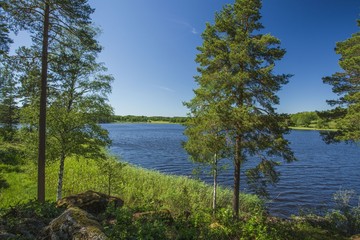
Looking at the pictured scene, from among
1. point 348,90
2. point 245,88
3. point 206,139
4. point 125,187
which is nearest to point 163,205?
point 206,139

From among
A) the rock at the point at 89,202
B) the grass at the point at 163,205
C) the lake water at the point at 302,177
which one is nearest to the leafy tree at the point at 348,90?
the lake water at the point at 302,177

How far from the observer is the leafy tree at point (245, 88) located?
12016mm

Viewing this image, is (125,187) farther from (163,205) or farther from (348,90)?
(348,90)

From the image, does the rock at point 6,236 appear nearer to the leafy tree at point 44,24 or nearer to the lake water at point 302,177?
the leafy tree at point 44,24

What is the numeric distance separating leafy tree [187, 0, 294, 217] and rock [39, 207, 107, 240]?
A: 813cm

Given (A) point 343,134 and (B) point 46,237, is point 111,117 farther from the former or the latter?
(A) point 343,134

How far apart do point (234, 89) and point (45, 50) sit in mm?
9439

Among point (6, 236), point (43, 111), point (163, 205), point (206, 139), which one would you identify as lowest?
point (163, 205)

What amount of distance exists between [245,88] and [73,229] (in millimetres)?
10283

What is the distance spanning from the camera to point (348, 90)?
15609 mm

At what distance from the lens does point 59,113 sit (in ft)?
45.9

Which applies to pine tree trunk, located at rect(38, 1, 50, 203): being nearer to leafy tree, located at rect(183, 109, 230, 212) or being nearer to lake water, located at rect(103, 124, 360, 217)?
leafy tree, located at rect(183, 109, 230, 212)

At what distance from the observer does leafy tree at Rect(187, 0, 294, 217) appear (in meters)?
12.0

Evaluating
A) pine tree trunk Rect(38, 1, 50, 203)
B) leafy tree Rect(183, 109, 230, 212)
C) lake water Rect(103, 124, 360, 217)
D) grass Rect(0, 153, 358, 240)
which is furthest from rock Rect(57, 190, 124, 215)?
lake water Rect(103, 124, 360, 217)
